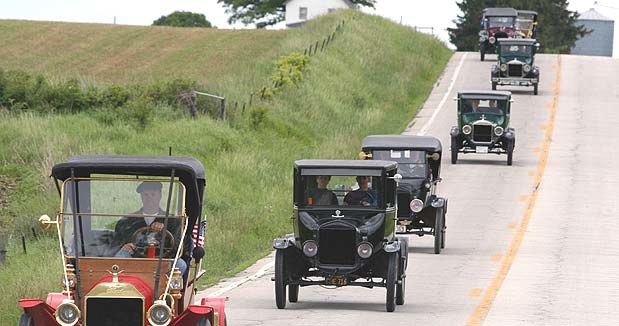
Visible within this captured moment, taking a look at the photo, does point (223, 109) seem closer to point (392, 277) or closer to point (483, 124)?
point (483, 124)

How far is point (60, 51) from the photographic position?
2965 inches

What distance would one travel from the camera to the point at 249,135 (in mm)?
42000

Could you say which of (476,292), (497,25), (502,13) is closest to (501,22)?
(497,25)

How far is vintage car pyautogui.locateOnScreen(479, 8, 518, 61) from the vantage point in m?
72.3

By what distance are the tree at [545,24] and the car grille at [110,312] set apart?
97.7 meters

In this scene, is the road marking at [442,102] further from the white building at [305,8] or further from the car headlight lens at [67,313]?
the white building at [305,8]

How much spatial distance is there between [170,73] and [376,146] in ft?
129

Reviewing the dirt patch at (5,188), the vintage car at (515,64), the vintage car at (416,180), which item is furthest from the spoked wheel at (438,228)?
the vintage car at (515,64)

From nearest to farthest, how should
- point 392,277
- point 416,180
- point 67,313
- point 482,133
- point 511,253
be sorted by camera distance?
point 67,313 → point 392,277 → point 416,180 → point 511,253 → point 482,133

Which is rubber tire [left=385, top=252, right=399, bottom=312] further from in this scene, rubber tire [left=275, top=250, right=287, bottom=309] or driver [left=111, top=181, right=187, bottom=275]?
driver [left=111, top=181, right=187, bottom=275]

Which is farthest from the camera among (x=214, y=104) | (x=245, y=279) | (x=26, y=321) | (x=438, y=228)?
(x=214, y=104)

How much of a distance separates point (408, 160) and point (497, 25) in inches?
1853

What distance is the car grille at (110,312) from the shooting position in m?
13.0

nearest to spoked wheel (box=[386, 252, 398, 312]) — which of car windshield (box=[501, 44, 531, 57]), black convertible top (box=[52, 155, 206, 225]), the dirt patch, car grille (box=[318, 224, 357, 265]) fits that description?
car grille (box=[318, 224, 357, 265])
